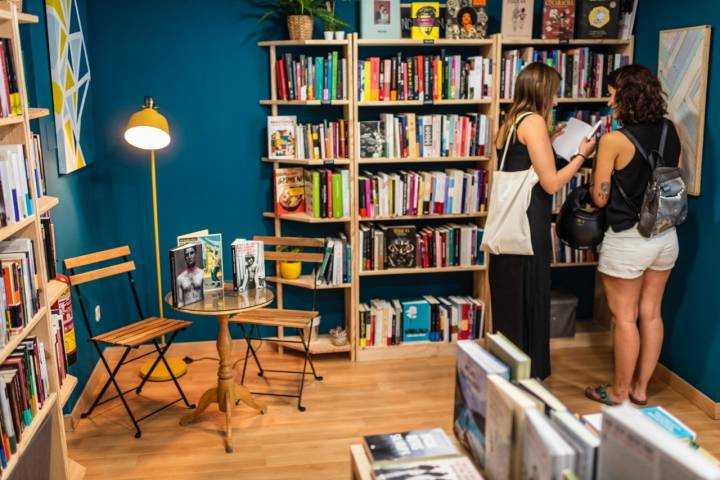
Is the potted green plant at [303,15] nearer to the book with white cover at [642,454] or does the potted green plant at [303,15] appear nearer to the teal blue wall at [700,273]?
the teal blue wall at [700,273]

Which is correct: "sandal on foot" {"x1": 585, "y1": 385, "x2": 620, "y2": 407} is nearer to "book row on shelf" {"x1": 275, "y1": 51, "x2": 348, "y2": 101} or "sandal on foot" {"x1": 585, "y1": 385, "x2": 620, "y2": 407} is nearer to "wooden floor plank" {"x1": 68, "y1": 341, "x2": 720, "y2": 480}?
"wooden floor plank" {"x1": 68, "y1": 341, "x2": 720, "y2": 480}

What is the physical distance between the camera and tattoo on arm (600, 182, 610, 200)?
380 cm

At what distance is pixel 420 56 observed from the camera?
471cm

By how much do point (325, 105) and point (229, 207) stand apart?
999mm

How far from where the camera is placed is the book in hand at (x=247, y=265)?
3.90 m

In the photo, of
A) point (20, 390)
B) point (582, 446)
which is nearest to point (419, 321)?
point (20, 390)

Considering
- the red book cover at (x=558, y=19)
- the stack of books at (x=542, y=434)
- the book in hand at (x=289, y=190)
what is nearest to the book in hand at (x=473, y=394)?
the stack of books at (x=542, y=434)

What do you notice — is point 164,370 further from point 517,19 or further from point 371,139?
point 517,19

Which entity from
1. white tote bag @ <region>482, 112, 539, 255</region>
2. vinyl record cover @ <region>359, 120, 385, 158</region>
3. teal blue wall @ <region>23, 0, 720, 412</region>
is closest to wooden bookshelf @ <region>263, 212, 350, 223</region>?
teal blue wall @ <region>23, 0, 720, 412</region>

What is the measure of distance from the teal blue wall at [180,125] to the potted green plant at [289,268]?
272mm

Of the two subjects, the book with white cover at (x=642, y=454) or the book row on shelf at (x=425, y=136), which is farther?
the book row on shelf at (x=425, y=136)

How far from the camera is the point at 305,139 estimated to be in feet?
15.6

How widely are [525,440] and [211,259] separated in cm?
265

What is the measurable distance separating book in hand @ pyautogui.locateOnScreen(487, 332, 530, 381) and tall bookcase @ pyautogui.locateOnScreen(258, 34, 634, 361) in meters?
2.84
